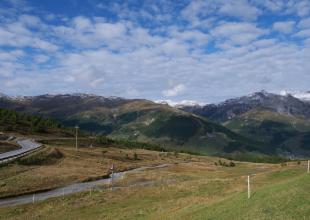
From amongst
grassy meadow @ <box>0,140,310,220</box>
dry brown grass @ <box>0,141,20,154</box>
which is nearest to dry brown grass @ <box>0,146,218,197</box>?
grassy meadow @ <box>0,140,310,220</box>

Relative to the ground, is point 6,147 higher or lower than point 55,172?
higher

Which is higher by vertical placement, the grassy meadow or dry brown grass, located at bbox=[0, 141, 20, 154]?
dry brown grass, located at bbox=[0, 141, 20, 154]

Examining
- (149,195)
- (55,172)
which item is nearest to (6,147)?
(55,172)

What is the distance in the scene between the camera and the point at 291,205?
2753 cm

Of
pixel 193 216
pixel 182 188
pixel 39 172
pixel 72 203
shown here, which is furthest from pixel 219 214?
pixel 39 172

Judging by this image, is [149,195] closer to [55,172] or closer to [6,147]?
[55,172]

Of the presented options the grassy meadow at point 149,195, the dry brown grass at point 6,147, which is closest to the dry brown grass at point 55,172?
the grassy meadow at point 149,195

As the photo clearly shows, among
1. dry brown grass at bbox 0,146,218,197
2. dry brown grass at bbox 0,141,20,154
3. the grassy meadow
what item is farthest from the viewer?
dry brown grass at bbox 0,141,20,154

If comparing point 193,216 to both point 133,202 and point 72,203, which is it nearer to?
point 133,202

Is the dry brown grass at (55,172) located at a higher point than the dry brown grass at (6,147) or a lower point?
lower

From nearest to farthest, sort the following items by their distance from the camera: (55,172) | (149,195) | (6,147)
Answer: (149,195) → (55,172) → (6,147)

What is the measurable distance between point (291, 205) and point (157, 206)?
25730 millimetres

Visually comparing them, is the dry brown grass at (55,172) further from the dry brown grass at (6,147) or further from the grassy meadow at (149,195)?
the dry brown grass at (6,147)

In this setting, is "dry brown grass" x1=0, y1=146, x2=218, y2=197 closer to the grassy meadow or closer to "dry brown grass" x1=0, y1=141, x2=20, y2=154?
the grassy meadow
